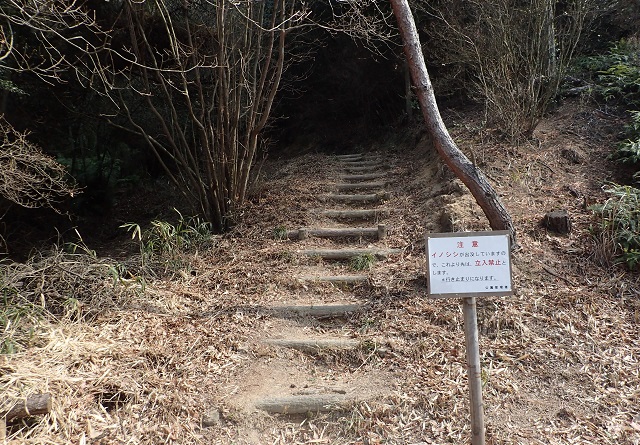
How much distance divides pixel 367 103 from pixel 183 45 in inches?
232

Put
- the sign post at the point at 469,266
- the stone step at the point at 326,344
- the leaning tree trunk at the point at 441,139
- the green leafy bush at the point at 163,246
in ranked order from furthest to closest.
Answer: the green leafy bush at the point at 163,246, the leaning tree trunk at the point at 441,139, the stone step at the point at 326,344, the sign post at the point at 469,266

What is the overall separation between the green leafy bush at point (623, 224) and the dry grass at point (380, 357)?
0.20m

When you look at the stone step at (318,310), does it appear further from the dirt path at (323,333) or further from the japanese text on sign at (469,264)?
the japanese text on sign at (469,264)

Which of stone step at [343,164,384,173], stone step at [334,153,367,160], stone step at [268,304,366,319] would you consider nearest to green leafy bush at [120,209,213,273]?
stone step at [268,304,366,319]

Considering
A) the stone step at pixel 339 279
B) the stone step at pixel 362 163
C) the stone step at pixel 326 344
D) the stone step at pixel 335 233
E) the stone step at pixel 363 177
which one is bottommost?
the stone step at pixel 326 344

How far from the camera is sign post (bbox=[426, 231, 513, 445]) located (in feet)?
9.43

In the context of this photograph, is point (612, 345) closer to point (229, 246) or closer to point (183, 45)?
point (229, 246)

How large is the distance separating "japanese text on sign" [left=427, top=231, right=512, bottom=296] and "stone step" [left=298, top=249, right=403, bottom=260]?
9.13ft

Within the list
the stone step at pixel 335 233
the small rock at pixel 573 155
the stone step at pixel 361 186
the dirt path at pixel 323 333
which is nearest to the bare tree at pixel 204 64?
the stone step at pixel 335 233

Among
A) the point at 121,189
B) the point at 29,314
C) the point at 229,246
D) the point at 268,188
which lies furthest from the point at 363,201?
the point at 121,189

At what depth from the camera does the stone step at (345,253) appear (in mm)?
5719

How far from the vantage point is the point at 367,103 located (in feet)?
38.7

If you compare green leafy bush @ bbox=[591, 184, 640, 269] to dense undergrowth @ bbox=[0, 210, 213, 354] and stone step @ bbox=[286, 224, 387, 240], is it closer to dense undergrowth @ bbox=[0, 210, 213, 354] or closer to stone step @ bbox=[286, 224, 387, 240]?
stone step @ bbox=[286, 224, 387, 240]

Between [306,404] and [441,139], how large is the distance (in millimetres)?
3112
